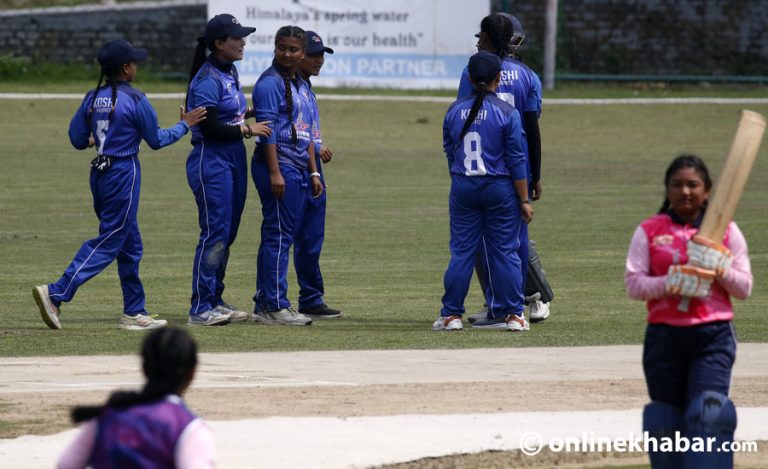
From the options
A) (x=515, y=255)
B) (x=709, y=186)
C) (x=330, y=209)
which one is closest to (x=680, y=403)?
(x=709, y=186)

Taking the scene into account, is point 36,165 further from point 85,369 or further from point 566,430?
point 566,430

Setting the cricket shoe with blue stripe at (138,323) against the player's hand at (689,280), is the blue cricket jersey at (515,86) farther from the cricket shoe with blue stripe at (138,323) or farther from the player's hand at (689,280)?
the player's hand at (689,280)

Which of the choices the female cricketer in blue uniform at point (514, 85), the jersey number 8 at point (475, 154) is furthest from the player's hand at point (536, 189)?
the jersey number 8 at point (475, 154)

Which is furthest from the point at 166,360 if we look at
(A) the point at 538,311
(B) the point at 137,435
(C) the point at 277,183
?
(A) the point at 538,311

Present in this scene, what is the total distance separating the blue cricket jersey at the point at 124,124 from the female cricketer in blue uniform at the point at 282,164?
85cm

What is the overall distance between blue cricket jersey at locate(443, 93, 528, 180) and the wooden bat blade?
4.75 metres

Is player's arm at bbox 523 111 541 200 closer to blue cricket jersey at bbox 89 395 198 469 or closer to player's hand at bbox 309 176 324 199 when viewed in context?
player's hand at bbox 309 176 324 199

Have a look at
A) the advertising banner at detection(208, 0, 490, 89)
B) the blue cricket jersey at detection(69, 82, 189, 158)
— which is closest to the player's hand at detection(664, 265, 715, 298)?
the blue cricket jersey at detection(69, 82, 189, 158)

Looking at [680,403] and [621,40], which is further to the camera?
[621,40]

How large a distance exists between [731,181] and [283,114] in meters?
5.81

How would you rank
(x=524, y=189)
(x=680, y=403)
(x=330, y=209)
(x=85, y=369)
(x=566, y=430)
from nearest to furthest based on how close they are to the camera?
(x=680, y=403), (x=566, y=430), (x=85, y=369), (x=524, y=189), (x=330, y=209)

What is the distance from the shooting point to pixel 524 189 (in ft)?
38.1

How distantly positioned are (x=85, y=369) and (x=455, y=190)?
319cm

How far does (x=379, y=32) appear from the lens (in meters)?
34.3
